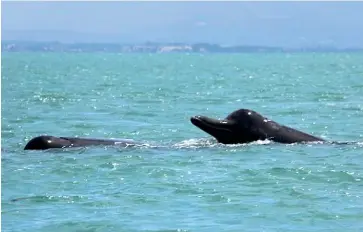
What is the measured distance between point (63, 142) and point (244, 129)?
3.68 metres

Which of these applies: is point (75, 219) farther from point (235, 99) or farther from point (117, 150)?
point (235, 99)

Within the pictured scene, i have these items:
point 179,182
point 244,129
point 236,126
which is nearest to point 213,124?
point 236,126

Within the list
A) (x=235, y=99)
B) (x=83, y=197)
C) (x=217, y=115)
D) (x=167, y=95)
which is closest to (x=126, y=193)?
(x=83, y=197)

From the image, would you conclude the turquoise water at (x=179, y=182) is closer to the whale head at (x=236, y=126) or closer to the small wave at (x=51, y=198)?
the small wave at (x=51, y=198)

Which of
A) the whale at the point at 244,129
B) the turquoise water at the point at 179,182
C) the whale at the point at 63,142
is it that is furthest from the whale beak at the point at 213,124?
the whale at the point at 63,142

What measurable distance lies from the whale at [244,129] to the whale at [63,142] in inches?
64.3

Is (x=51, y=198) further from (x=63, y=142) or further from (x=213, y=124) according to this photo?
(x=213, y=124)

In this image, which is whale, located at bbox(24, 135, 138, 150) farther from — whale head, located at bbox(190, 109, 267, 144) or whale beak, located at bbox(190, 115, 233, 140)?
whale head, located at bbox(190, 109, 267, 144)

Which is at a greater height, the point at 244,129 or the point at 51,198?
the point at 244,129

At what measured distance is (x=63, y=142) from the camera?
845 inches

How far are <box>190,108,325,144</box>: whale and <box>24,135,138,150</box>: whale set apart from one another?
1633 mm

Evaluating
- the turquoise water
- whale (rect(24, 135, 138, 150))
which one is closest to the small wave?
the turquoise water

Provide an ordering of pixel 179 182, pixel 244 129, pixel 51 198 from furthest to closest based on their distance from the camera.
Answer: pixel 244 129, pixel 179 182, pixel 51 198

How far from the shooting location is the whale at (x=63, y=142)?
836 inches
